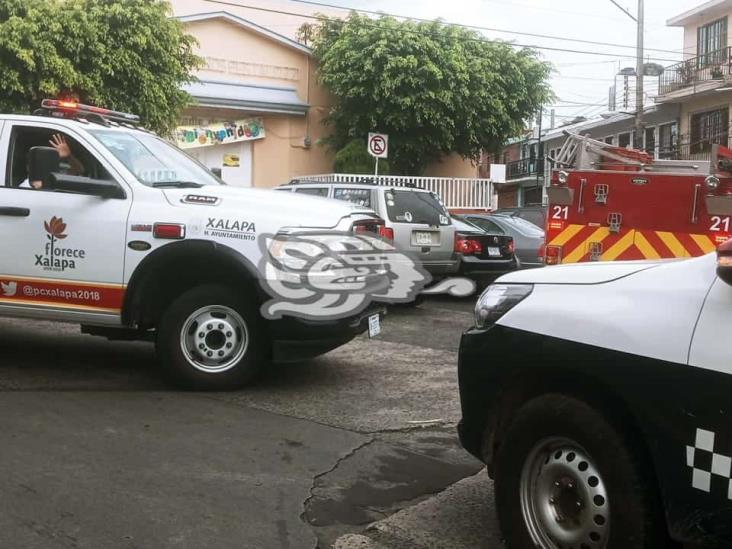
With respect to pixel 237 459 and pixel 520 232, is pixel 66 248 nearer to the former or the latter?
pixel 237 459

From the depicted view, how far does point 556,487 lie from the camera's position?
3.07 meters

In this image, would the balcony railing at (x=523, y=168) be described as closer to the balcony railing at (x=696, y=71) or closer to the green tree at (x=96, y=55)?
the balcony railing at (x=696, y=71)

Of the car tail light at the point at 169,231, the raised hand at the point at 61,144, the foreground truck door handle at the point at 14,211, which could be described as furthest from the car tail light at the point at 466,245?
the foreground truck door handle at the point at 14,211

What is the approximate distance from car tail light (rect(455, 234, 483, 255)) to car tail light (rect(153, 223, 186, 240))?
603 cm

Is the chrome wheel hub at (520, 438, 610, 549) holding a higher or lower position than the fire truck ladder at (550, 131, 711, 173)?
lower

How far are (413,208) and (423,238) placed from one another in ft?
1.43

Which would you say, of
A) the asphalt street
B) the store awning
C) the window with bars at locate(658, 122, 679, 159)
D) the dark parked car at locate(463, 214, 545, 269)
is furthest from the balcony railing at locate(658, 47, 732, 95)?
the asphalt street

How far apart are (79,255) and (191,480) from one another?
2.46 meters

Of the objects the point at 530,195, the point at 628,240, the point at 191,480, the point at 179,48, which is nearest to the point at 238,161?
the point at 179,48

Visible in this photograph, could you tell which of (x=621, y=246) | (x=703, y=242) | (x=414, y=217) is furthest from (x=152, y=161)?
(x=703, y=242)

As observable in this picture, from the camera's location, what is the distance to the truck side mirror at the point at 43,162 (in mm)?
5789

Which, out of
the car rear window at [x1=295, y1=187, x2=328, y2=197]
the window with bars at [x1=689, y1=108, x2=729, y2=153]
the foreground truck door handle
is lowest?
the foreground truck door handle

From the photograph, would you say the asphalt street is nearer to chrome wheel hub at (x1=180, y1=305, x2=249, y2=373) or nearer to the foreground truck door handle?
chrome wheel hub at (x1=180, y1=305, x2=249, y2=373)

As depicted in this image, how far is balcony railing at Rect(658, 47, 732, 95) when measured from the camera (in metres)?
30.4
